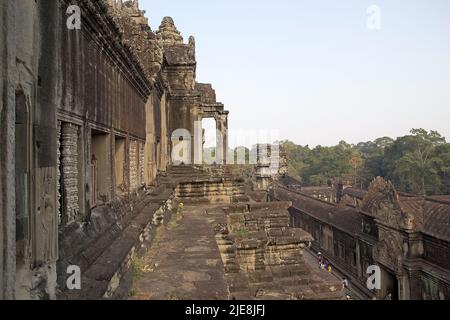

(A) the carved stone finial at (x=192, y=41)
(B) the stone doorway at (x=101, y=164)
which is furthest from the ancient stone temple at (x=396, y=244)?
(B) the stone doorway at (x=101, y=164)

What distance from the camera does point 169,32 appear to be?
17.1m

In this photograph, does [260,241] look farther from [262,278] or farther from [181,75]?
[181,75]

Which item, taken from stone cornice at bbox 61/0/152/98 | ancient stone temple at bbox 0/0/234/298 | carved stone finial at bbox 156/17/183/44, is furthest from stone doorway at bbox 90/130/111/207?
carved stone finial at bbox 156/17/183/44

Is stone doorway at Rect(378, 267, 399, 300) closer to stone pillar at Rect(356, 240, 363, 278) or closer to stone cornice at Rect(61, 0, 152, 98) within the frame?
stone pillar at Rect(356, 240, 363, 278)

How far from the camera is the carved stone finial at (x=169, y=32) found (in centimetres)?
1679

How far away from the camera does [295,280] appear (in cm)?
852

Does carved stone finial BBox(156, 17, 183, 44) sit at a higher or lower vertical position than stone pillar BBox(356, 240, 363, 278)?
higher

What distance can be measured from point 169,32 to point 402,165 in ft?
153

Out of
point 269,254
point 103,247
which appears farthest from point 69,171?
point 269,254

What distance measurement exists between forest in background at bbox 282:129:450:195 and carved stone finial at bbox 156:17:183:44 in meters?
45.1

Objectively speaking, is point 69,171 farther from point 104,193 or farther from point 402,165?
point 402,165

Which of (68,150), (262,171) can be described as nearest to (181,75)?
(68,150)

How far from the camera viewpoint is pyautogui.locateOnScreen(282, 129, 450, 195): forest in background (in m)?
51.4
